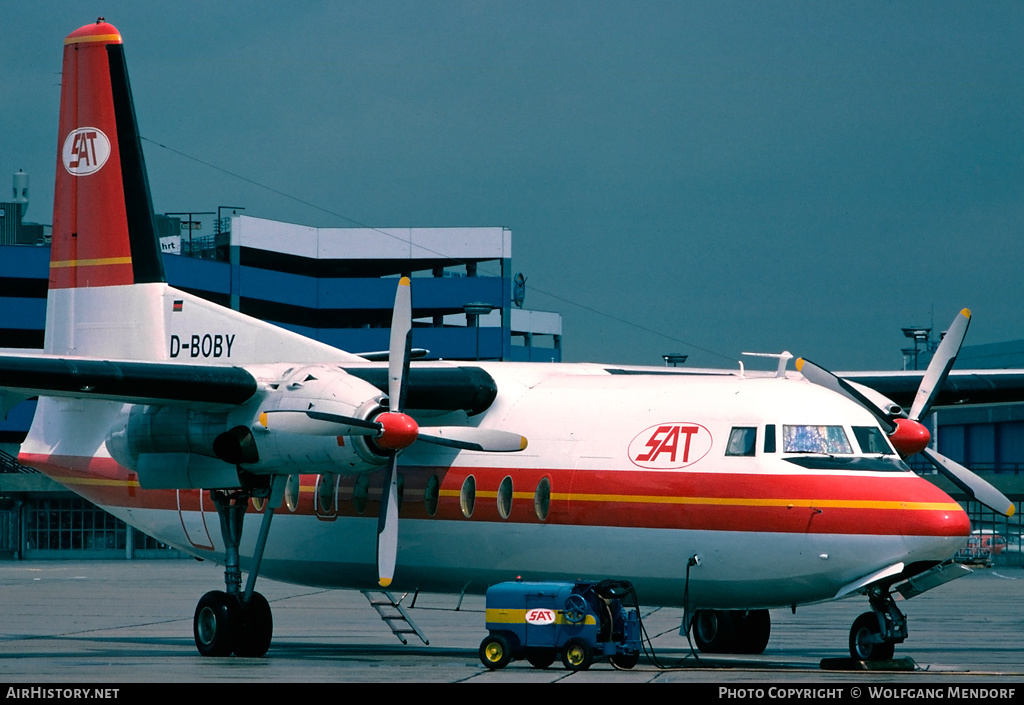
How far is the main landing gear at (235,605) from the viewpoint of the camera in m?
20.2

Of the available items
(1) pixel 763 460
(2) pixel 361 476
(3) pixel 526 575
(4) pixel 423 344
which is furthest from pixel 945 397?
(4) pixel 423 344

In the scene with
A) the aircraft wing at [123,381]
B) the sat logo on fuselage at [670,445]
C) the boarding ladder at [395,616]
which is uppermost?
the aircraft wing at [123,381]

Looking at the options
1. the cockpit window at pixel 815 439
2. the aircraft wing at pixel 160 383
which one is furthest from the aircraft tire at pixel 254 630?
the cockpit window at pixel 815 439

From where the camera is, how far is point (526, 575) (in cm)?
1947

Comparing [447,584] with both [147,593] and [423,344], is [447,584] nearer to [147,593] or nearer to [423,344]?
[147,593]

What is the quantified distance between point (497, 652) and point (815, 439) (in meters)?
4.83

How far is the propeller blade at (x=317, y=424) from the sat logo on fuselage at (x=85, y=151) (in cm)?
786

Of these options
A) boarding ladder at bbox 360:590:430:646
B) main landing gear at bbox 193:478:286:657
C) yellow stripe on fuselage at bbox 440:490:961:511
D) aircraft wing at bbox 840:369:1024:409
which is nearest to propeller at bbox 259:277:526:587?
yellow stripe on fuselage at bbox 440:490:961:511

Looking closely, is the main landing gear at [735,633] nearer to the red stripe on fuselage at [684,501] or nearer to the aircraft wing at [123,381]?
the red stripe on fuselage at [684,501]

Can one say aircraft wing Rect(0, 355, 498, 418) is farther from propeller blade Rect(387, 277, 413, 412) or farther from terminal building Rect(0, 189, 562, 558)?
terminal building Rect(0, 189, 562, 558)

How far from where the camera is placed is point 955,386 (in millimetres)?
23172

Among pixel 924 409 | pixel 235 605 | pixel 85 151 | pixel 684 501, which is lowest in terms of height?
pixel 235 605

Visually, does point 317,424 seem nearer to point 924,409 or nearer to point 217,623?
point 217,623

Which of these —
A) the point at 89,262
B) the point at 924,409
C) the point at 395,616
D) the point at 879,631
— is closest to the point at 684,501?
the point at 879,631
